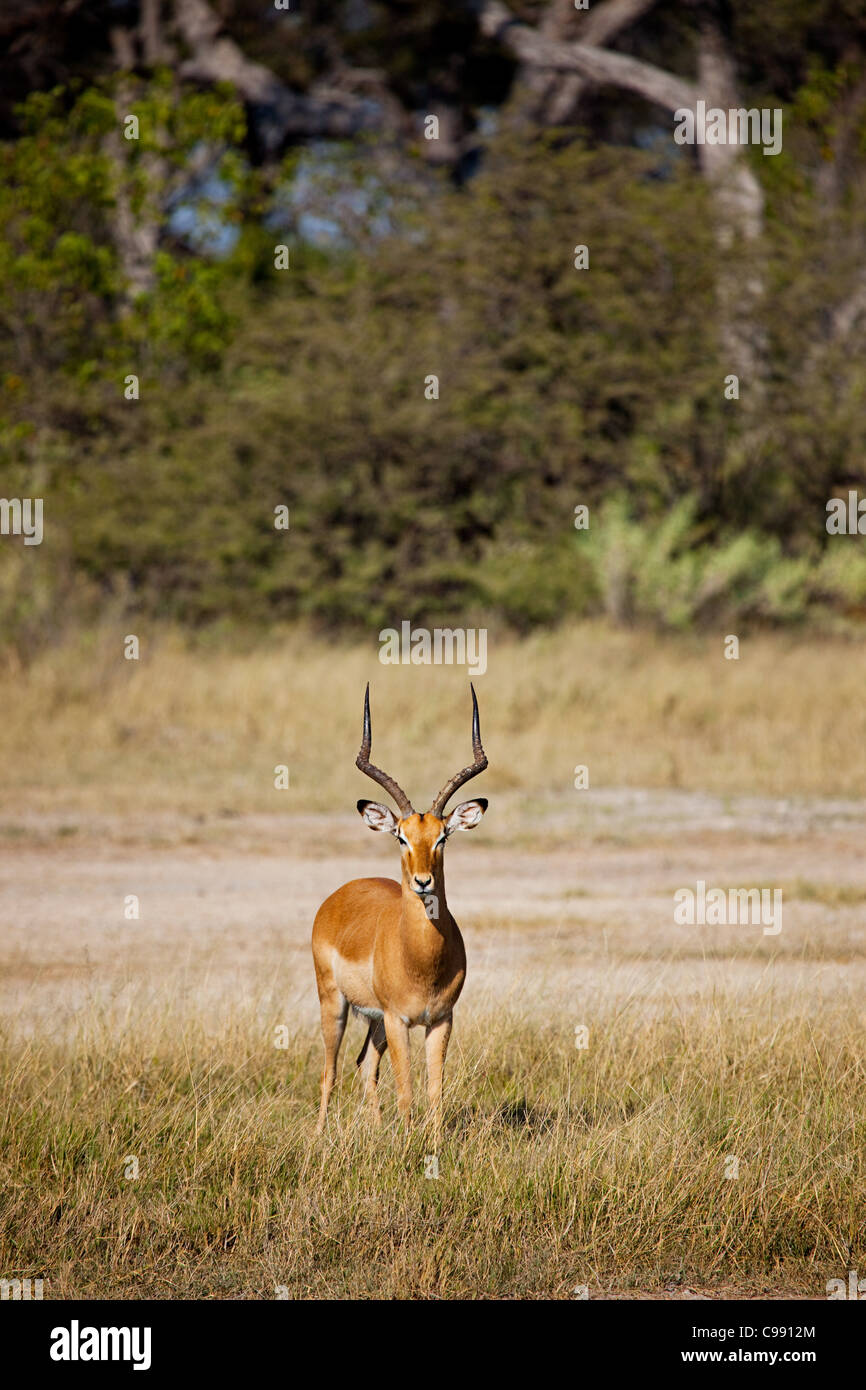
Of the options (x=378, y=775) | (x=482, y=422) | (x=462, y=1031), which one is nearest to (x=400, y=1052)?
(x=378, y=775)

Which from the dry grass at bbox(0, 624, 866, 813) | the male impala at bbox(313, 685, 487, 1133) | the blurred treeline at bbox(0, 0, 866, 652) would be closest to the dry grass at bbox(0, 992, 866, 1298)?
the male impala at bbox(313, 685, 487, 1133)

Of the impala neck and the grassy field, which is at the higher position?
the impala neck

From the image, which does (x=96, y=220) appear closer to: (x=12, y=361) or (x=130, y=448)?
(x=12, y=361)

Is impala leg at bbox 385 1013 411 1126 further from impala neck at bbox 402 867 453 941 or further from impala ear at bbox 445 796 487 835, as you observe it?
impala ear at bbox 445 796 487 835

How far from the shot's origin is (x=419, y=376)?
90.6ft

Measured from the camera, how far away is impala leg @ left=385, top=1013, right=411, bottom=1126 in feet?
18.6

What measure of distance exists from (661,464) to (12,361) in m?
13.4

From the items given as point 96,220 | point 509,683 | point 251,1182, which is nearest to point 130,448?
point 96,220

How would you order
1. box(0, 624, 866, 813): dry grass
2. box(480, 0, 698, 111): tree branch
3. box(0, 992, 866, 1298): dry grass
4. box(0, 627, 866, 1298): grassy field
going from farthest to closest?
1. box(480, 0, 698, 111): tree branch
2. box(0, 624, 866, 813): dry grass
3. box(0, 627, 866, 1298): grassy field
4. box(0, 992, 866, 1298): dry grass

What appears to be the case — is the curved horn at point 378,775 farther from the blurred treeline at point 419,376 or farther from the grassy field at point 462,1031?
the blurred treeline at point 419,376

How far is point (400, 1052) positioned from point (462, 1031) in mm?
1816

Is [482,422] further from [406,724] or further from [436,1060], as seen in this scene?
[436,1060]

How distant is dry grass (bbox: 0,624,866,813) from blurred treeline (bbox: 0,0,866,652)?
355 centimetres

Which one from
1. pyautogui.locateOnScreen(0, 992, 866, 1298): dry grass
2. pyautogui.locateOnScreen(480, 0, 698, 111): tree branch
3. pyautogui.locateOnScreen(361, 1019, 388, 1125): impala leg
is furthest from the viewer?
pyautogui.locateOnScreen(480, 0, 698, 111): tree branch
